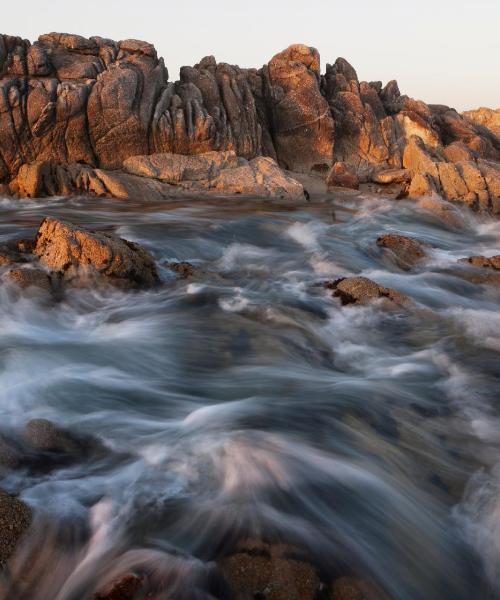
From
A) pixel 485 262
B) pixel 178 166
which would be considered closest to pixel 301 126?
pixel 178 166

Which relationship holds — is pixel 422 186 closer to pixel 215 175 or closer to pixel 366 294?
pixel 215 175

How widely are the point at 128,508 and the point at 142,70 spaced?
21.2 meters

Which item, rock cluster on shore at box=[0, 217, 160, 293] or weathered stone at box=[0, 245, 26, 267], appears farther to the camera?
weathered stone at box=[0, 245, 26, 267]

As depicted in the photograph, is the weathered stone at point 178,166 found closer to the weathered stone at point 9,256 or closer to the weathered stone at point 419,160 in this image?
the weathered stone at point 419,160

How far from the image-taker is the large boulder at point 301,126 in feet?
81.7

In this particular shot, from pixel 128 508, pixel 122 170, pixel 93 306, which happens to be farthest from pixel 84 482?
pixel 122 170

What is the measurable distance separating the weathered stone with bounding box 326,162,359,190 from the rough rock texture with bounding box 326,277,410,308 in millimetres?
13386

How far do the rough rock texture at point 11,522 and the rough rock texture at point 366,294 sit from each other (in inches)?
240

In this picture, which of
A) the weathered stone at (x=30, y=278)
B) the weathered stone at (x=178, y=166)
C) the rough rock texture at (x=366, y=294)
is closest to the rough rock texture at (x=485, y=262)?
the rough rock texture at (x=366, y=294)

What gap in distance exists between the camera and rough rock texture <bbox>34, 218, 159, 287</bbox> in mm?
8711

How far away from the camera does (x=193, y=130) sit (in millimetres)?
21719

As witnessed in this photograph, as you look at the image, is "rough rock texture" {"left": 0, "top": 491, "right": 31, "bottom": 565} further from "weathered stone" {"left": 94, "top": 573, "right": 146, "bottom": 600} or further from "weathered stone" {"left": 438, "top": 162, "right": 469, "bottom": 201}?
"weathered stone" {"left": 438, "top": 162, "right": 469, "bottom": 201}

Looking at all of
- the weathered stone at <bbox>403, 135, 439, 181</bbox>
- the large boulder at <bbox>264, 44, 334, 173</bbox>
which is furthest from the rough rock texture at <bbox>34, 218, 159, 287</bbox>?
the large boulder at <bbox>264, 44, 334, 173</bbox>

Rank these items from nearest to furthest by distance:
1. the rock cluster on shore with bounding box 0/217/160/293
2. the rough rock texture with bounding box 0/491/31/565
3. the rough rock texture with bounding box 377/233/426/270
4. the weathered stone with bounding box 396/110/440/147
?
the rough rock texture with bounding box 0/491/31/565 < the rock cluster on shore with bounding box 0/217/160/293 < the rough rock texture with bounding box 377/233/426/270 < the weathered stone with bounding box 396/110/440/147
